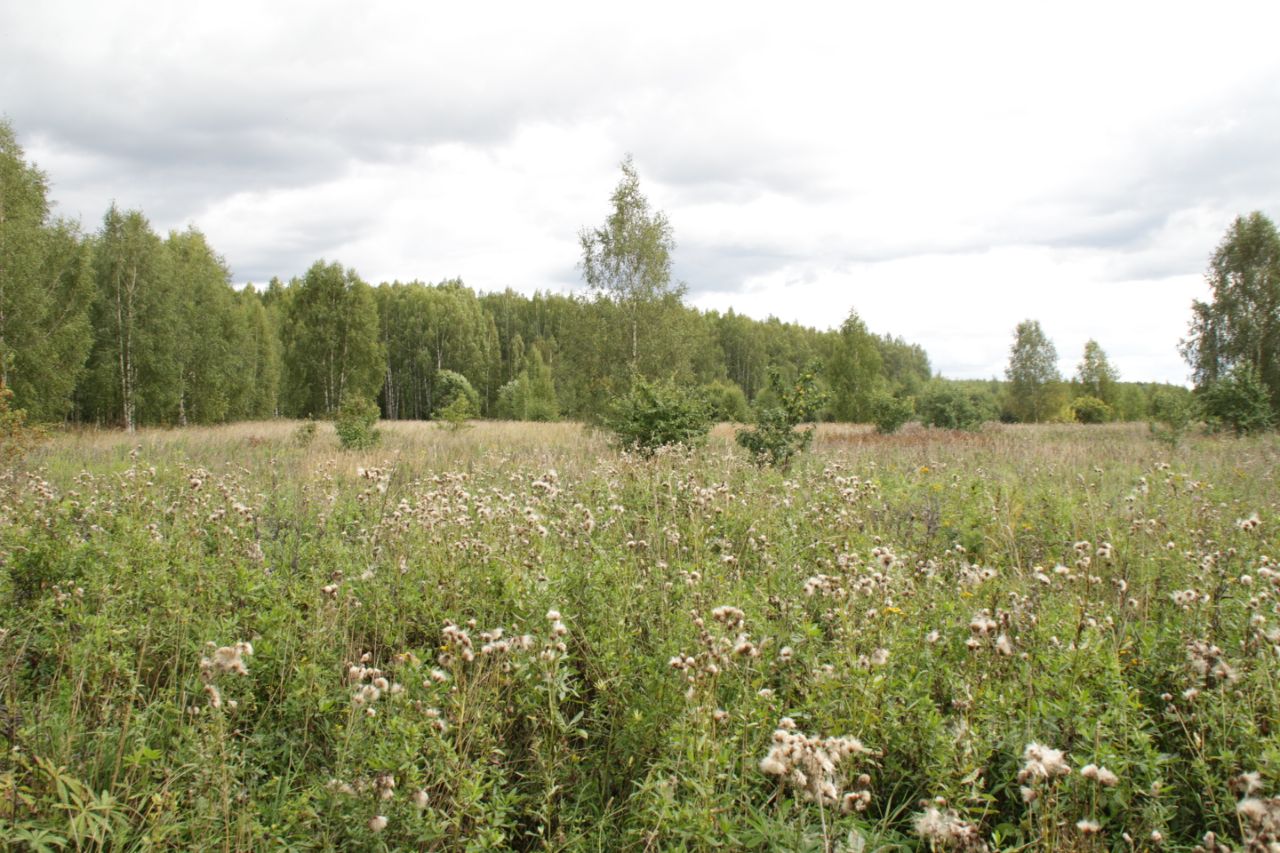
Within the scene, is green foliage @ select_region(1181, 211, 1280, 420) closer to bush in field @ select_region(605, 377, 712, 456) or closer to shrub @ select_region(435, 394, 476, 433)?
bush in field @ select_region(605, 377, 712, 456)

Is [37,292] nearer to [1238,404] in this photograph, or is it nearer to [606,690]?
[606,690]

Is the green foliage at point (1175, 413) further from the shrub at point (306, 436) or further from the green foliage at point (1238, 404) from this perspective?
the shrub at point (306, 436)

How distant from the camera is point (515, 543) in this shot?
13.9 feet

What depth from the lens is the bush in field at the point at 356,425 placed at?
16.8 meters

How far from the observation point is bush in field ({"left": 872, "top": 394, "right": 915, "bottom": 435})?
2927 centimetres

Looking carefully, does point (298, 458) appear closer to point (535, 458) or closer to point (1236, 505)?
point (535, 458)

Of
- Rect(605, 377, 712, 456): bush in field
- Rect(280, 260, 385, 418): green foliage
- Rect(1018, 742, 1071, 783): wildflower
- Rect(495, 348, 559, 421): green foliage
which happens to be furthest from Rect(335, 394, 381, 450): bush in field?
Rect(495, 348, 559, 421): green foliage

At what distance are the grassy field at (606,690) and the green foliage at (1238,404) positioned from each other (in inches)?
869

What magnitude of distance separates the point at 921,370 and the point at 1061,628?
4672 inches

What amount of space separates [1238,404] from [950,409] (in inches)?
393

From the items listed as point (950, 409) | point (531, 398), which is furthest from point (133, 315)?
point (950, 409)

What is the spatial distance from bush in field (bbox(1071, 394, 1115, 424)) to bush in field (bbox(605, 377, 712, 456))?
44.8 m

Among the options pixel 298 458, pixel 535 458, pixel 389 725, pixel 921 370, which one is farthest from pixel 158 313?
pixel 921 370

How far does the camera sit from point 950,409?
30703 millimetres
